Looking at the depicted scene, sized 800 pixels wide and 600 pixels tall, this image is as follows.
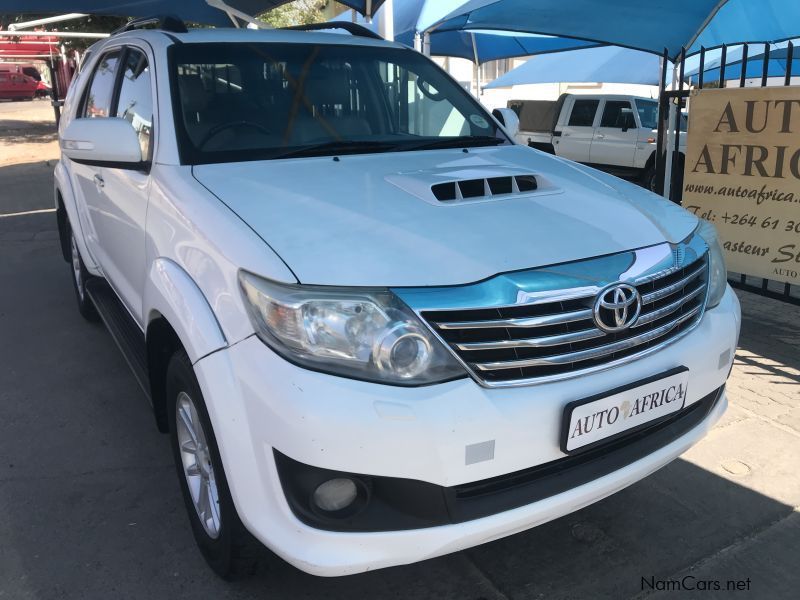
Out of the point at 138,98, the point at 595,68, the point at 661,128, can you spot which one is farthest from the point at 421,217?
the point at 595,68

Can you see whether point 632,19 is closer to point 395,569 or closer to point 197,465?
point 395,569

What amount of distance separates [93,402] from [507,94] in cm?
2562

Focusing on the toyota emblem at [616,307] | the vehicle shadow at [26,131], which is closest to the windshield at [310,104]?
the toyota emblem at [616,307]

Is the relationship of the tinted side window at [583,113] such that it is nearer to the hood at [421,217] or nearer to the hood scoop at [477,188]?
the hood at [421,217]

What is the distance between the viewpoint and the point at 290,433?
1.74 m

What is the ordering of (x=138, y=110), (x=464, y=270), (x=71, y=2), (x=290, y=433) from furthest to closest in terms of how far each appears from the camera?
(x=71, y=2), (x=138, y=110), (x=464, y=270), (x=290, y=433)

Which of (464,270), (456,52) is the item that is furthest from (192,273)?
(456,52)

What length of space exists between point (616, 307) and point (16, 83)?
46.5m

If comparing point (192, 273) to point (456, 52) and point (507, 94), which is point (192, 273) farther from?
point (507, 94)

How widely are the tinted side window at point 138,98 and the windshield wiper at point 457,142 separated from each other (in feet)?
3.58

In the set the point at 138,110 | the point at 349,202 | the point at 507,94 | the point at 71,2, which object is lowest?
the point at 507,94

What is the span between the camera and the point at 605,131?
45.7 feet

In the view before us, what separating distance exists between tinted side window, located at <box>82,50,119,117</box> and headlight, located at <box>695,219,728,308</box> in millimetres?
3049

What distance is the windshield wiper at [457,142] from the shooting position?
312cm
